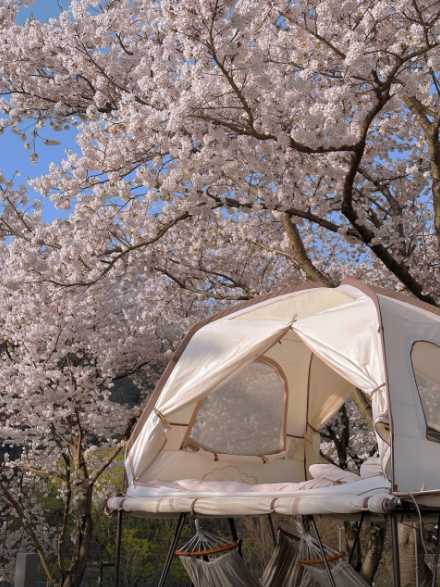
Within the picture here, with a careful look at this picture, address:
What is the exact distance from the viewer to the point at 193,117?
22.7ft

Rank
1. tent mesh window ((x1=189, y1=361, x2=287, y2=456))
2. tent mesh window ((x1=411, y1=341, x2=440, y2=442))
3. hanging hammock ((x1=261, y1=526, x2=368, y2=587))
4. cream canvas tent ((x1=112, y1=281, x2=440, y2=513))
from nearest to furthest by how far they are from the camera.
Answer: hanging hammock ((x1=261, y1=526, x2=368, y2=587)), cream canvas tent ((x1=112, y1=281, x2=440, y2=513)), tent mesh window ((x1=411, y1=341, x2=440, y2=442)), tent mesh window ((x1=189, y1=361, x2=287, y2=456))

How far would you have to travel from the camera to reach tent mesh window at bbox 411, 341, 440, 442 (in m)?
5.40

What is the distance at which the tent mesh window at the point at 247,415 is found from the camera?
7.38 m

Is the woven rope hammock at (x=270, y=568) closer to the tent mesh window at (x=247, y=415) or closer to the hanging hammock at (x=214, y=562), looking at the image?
the hanging hammock at (x=214, y=562)

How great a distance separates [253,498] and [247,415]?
2533mm

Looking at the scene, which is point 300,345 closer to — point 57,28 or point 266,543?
point 57,28

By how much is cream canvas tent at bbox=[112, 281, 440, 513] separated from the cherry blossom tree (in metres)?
1.38

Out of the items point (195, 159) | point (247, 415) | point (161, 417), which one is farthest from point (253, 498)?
point (195, 159)

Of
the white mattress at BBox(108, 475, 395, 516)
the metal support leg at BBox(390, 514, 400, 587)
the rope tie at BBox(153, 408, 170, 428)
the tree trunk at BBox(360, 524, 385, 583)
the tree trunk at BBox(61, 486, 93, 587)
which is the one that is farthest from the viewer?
the tree trunk at BBox(61, 486, 93, 587)

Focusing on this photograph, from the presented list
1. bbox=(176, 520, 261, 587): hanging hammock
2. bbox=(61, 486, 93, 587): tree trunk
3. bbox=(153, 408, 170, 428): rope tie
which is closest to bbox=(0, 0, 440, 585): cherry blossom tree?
bbox=(61, 486, 93, 587): tree trunk

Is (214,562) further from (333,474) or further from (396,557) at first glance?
(396,557)

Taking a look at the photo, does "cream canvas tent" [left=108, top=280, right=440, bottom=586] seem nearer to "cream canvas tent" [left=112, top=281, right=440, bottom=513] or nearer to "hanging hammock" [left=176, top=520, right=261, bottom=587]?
"cream canvas tent" [left=112, top=281, right=440, bottom=513]

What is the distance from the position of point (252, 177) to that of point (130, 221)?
1.37 meters

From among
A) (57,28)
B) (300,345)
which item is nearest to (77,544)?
(300,345)
